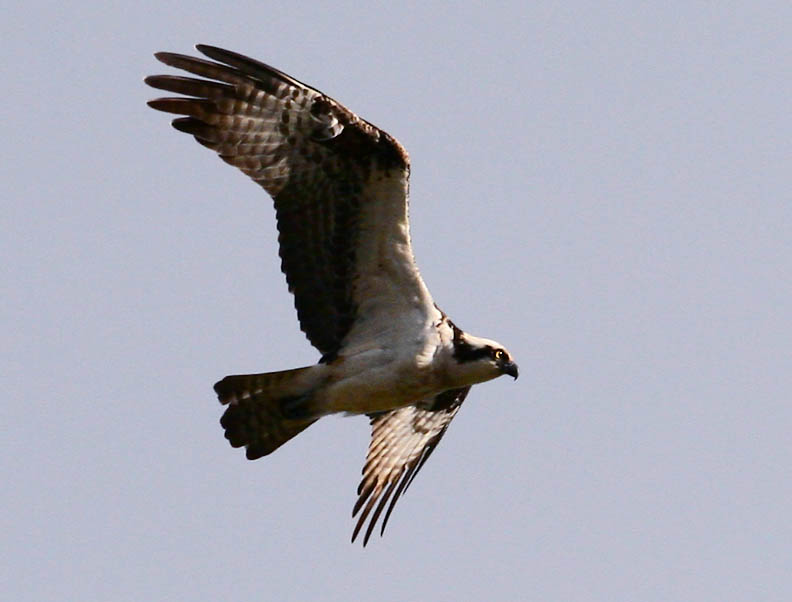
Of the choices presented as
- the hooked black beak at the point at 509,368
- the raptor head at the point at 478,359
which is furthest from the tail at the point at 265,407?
the hooked black beak at the point at 509,368

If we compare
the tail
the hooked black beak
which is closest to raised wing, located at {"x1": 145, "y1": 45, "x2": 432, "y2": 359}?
the tail

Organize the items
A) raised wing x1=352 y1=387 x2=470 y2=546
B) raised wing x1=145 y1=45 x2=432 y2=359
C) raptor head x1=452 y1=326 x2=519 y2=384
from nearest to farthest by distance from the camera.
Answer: raised wing x1=145 y1=45 x2=432 y2=359, raptor head x1=452 y1=326 x2=519 y2=384, raised wing x1=352 y1=387 x2=470 y2=546

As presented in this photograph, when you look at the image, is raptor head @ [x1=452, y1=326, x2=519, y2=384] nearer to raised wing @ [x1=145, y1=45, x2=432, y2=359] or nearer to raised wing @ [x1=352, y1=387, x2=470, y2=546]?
raised wing @ [x1=145, y1=45, x2=432, y2=359]

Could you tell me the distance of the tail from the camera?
12.6m

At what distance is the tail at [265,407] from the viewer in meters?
12.6

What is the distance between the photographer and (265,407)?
12672 mm

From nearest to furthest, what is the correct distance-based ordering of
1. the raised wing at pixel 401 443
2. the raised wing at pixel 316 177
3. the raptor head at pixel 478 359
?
the raised wing at pixel 316 177 < the raptor head at pixel 478 359 < the raised wing at pixel 401 443

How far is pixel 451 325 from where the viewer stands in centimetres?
1261

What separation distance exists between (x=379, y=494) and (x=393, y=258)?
2225mm

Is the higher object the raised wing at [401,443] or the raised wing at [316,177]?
the raised wing at [316,177]

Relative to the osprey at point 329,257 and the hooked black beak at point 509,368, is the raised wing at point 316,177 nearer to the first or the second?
the osprey at point 329,257

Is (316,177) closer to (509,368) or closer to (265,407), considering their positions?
(265,407)

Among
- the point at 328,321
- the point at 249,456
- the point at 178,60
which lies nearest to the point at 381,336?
the point at 328,321

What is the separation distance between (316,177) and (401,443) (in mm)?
2757
